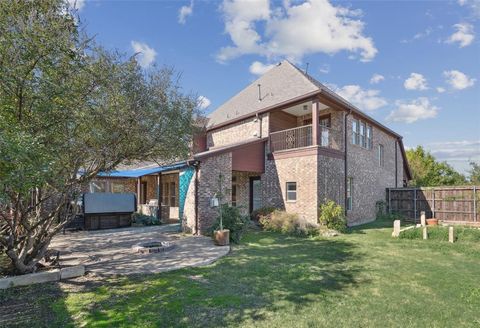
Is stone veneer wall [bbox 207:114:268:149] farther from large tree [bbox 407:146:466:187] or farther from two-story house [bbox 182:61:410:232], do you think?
large tree [bbox 407:146:466:187]

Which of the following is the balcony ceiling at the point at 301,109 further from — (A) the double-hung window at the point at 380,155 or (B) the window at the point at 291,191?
(A) the double-hung window at the point at 380,155

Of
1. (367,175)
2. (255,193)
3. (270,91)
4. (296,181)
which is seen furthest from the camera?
(367,175)

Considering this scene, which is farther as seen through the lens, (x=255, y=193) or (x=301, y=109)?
(x=255, y=193)

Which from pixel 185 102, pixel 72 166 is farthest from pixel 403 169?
pixel 72 166

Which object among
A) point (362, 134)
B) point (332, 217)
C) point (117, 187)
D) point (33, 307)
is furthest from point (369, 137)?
point (33, 307)

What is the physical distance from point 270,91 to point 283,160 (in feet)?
17.0

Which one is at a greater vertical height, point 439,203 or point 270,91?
point 270,91

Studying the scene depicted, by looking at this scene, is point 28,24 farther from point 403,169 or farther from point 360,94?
point 403,169

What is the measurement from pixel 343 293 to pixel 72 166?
279 inches

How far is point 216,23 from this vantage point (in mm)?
14695

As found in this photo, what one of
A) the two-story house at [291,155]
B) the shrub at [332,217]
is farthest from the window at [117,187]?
the shrub at [332,217]

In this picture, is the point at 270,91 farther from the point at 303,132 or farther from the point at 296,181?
the point at 296,181

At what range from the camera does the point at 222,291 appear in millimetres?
5520

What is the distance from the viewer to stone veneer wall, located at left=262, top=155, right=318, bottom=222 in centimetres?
1339
